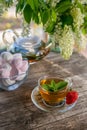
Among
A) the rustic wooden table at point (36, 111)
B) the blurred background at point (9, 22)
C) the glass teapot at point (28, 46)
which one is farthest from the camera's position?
the blurred background at point (9, 22)

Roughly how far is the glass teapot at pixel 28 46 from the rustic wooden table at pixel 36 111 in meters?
0.09

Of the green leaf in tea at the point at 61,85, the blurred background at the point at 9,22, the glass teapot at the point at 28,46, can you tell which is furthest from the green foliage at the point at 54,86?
the blurred background at the point at 9,22

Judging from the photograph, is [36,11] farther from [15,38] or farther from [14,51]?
[15,38]

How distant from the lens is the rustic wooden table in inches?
34.7

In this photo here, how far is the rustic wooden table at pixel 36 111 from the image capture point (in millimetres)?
881

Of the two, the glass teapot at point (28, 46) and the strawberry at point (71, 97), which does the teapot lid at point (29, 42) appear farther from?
the strawberry at point (71, 97)

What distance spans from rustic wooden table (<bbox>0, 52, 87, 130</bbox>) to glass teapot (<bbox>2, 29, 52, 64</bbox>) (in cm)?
9

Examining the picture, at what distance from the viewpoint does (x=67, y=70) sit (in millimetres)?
1304

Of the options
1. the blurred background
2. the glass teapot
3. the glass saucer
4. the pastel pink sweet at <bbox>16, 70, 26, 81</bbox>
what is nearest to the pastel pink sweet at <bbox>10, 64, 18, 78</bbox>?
the pastel pink sweet at <bbox>16, 70, 26, 81</bbox>

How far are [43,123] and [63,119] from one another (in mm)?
87

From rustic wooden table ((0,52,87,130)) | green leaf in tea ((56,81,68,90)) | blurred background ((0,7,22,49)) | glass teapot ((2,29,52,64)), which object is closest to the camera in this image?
rustic wooden table ((0,52,87,130))

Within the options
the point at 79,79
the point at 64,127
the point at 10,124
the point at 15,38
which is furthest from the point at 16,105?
the point at 15,38

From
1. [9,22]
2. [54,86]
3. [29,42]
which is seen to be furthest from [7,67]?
[9,22]

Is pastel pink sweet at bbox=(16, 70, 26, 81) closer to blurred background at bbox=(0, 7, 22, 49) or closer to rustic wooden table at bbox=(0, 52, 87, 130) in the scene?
rustic wooden table at bbox=(0, 52, 87, 130)
